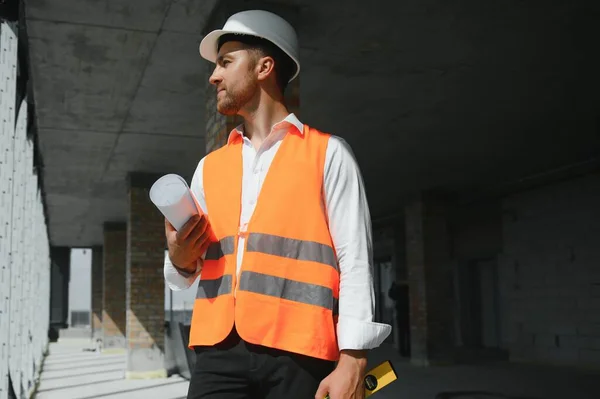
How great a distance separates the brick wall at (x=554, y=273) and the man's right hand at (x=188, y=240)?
12386 mm

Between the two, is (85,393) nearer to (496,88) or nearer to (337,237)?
(496,88)

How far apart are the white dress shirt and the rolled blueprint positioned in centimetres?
19

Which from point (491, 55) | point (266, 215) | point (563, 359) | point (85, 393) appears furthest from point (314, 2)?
point (563, 359)

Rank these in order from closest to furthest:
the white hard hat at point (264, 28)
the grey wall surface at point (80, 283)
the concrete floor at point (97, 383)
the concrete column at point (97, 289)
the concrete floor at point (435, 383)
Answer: the white hard hat at point (264, 28), the concrete floor at point (435, 383), the concrete floor at point (97, 383), the concrete column at point (97, 289), the grey wall surface at point (80, 283)

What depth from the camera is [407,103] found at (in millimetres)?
8461

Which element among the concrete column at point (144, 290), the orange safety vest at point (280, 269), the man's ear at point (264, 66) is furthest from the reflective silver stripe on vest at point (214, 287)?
the concrete column at point (144, 290)

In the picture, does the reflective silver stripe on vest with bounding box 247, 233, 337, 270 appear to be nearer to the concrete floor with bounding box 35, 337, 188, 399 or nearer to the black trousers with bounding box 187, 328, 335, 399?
the black trousers with bounding box 187, 328, 335, 399

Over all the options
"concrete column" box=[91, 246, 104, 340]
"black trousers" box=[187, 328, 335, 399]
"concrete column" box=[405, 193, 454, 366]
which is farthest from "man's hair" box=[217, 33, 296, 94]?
"concrete column" box=[91, 246, 104, 340]

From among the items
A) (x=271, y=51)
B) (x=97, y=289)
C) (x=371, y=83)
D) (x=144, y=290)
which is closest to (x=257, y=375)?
(x=271, y=51)

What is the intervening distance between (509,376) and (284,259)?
1053cm

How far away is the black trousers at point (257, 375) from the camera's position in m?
1.69

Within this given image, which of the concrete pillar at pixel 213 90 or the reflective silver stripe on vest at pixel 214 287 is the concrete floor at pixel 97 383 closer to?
the concrete pillar at pixel 213 90

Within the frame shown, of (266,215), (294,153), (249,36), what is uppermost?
(249,36)

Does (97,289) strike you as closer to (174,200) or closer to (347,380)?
(174,200)
